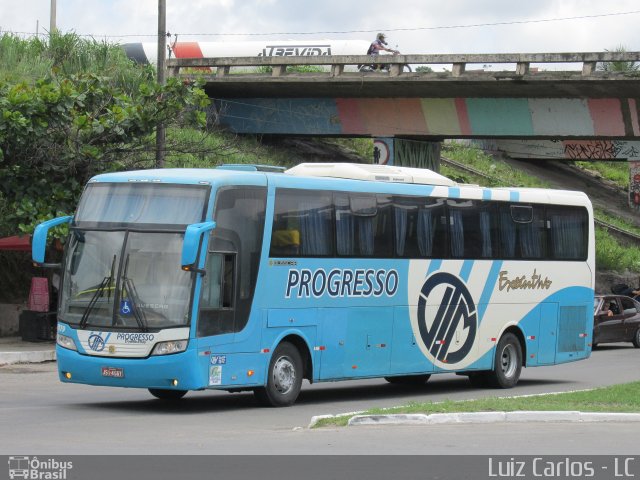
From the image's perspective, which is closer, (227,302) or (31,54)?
(227,302)

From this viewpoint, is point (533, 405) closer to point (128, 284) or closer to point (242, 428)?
point (242, 428)

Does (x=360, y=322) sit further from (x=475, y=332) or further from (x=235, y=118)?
(x=235, y=118)

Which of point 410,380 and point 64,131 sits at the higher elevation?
point 64,131

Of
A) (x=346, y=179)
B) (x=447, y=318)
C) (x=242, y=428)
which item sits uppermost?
(x=346, y=179)

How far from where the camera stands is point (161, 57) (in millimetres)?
29391

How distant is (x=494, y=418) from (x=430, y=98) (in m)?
25.4

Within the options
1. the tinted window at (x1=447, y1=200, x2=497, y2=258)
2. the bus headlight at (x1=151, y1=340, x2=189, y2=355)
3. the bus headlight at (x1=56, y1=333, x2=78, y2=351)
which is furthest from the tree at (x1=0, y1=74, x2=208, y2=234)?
the bus headlight at (x1=151, y1=340, x2=189, y2=355)

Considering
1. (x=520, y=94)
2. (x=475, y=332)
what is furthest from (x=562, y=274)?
(x=520, y=94)

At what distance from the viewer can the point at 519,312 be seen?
2139 cm

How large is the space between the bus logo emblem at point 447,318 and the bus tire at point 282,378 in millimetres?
2988

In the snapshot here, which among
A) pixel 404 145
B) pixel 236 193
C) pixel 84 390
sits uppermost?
pixel 404 145

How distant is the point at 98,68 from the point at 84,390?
17.0m

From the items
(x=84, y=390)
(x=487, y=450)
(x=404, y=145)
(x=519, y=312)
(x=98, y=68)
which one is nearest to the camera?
(x=487, y=450)

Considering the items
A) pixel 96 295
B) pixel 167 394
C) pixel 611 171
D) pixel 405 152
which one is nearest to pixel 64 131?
pixel 167 394
